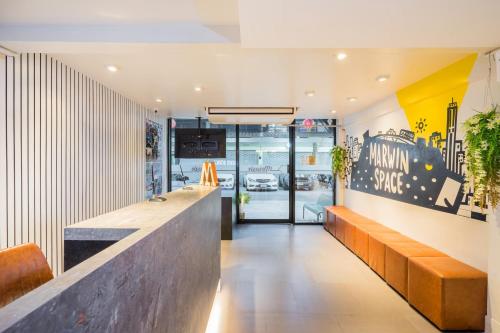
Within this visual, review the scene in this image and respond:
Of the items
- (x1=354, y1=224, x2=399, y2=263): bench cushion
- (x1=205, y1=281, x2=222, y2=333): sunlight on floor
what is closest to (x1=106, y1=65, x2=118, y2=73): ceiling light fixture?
(x1=205, y1=281, x2=222, y2=333): sunlight on floor

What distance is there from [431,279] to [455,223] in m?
0.79

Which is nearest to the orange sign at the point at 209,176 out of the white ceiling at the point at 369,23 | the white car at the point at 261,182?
the white ceiling at the point at 369,23

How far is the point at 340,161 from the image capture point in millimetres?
6395

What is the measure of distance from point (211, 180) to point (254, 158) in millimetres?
3242

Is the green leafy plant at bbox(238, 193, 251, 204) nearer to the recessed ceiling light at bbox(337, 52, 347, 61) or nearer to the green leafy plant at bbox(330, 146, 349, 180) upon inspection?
the green leafy plant at bbox(330, 146, 349, 180)

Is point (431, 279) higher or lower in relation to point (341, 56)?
lower

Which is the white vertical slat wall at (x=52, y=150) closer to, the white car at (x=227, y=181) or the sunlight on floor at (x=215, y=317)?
the sunlight on floor at (x=215, y=317)

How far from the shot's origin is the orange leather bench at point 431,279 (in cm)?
259

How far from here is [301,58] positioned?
2.99m

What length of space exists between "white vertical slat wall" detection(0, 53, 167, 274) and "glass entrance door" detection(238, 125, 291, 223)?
3.49 m

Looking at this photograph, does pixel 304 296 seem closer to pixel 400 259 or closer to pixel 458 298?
pixel 400 259

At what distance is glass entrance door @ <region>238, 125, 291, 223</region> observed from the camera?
7.16m

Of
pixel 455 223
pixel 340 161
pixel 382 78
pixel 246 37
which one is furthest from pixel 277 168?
pixel 246 37

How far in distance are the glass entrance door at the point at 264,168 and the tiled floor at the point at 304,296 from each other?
2.13 metres
